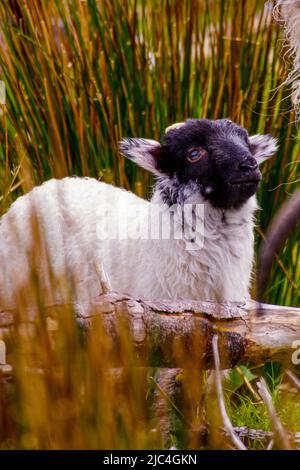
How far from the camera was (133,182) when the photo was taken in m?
3.76

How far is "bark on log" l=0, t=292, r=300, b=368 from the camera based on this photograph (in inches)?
89.6

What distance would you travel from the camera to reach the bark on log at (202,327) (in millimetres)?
2275

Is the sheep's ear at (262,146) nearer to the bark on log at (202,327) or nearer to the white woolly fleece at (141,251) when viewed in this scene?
the white woolly fleece at (141,251)

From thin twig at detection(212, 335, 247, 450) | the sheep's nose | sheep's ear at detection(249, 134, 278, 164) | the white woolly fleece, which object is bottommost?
the white woolly fleece

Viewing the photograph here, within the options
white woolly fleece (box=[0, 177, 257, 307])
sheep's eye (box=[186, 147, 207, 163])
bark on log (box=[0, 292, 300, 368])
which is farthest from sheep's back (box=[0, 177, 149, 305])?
bark on log (box=[0, 292, 300, 368])

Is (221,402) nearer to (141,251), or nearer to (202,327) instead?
(202,327)

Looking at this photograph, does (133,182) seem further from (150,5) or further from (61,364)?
(61,364)

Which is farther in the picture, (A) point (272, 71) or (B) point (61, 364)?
(A) point (272, 71)

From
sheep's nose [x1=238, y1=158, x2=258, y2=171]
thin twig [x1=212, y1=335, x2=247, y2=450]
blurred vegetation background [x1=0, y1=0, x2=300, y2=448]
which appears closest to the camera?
thin twig [x1=212, y1=335, x2=247, y2=450]

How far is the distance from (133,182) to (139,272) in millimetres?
797

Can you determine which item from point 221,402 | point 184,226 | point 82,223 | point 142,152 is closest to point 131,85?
point 142,152

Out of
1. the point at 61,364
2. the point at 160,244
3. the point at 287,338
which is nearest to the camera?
the point at 61,364

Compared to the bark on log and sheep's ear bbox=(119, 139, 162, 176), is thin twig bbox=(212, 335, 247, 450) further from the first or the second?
sheep's ear bbox=(119, 139, 162, 176)

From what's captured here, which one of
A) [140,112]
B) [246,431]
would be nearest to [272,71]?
[140,112]
